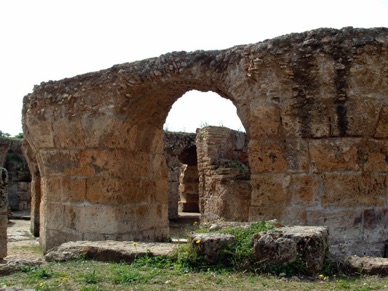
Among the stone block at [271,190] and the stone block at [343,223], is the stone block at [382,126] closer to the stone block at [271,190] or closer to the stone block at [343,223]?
the stone block at [343,223]

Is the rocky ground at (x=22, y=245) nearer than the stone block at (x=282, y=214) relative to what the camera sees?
No

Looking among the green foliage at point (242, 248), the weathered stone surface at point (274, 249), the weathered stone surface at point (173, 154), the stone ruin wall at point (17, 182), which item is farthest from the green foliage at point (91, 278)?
the stone ruin wall at point (17, 182)

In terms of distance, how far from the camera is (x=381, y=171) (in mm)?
5883

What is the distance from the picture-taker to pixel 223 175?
11.5 meters

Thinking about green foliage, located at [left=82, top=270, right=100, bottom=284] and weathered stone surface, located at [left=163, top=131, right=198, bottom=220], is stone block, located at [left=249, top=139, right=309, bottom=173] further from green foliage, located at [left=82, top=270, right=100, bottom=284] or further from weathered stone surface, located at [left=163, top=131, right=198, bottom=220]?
weathered stone surface, located at [left=163, top=131, right=198, bottom=220]

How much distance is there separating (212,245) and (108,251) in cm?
121

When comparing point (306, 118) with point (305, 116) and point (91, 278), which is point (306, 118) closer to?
Result: point (305, 116)

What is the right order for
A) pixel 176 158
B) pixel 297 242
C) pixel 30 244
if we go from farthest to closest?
1. pixel 176 158
2. pixel 30 244
3. pixel 297 242

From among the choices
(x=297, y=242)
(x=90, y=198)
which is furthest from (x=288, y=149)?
(x=90, y=198)

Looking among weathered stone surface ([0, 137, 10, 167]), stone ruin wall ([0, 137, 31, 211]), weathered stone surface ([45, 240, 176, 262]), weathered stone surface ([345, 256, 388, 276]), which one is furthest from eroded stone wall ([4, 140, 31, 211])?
weathered stone surface ([345, 256, 388, 276])

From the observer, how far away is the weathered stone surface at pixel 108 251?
194 inches

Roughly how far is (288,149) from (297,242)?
6.37 ft

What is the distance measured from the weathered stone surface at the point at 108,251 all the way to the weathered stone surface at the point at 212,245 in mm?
441

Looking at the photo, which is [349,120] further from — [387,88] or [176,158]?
[176,158]
